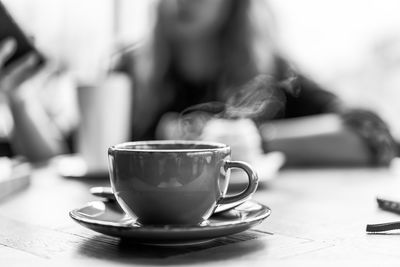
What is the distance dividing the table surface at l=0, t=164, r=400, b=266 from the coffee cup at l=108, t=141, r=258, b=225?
4 cm

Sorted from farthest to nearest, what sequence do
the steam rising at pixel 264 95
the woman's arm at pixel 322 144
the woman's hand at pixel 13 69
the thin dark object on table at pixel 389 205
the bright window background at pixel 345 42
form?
the bright window background at pixel 345 42 → the steam rising at pixel 264 95 → the woman's arm at pixel 322 144 → the woman's hand at pixel 13 69 → the thin dark object on table at pixel 389 205

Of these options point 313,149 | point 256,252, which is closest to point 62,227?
point 256,252

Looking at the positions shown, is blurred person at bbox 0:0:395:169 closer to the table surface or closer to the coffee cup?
the table surface

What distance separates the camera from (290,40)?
8.36ft

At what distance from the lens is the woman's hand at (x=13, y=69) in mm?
1216

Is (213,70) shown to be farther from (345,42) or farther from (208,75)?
(345,42)

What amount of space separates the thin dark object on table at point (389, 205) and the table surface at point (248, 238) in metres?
0.01

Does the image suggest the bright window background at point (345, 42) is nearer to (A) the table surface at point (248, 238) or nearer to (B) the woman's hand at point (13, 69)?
(B) the woman's hand at point (13, 69)

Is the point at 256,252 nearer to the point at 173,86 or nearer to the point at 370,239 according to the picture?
the point at 370,239

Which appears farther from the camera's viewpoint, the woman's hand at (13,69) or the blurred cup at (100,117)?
the woman's hand at (13,69)

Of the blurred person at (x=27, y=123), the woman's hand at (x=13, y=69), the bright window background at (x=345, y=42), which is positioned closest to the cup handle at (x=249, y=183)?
the woman's hand at (x=13, y=69)

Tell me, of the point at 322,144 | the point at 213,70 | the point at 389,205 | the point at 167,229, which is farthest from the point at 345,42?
the point at 167,229

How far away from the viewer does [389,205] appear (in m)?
0.71

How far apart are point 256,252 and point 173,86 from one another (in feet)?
5.53
